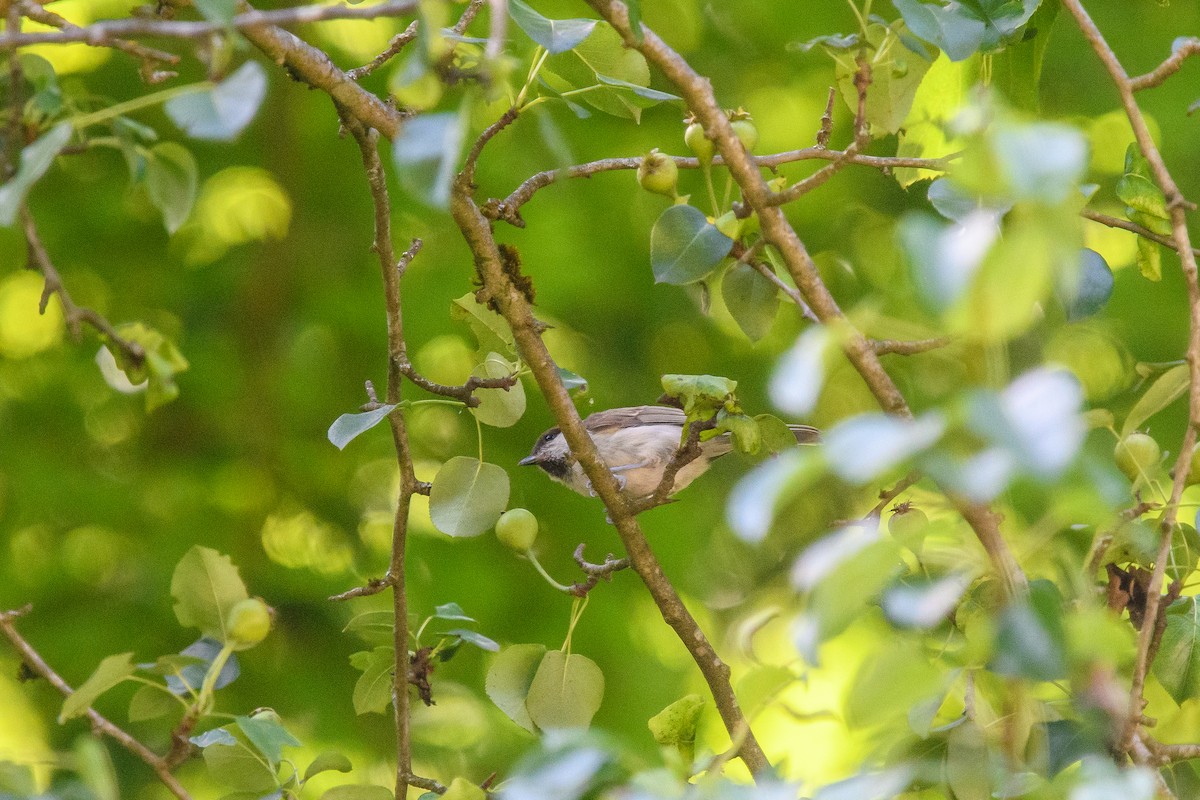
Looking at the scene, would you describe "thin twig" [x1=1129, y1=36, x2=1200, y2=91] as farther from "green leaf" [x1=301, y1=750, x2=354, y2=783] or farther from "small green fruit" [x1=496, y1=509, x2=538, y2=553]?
"green leaf" [x1=301, y1=750, x2=354, y2=783]

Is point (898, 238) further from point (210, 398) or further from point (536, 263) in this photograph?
point (210, 398)

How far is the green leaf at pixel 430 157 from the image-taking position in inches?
45.8

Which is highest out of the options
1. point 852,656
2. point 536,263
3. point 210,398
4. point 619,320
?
point 536,263

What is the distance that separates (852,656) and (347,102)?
378 centimetres

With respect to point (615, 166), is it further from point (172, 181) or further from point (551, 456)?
point (551, 456)

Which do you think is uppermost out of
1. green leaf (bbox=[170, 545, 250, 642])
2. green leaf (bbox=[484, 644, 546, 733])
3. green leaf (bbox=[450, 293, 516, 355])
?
green leaf (bbox=[450, 293, 516, 355])

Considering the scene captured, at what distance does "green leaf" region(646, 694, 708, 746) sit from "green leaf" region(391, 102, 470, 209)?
1.01 meters

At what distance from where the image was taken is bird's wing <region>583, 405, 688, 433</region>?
4.56 meters

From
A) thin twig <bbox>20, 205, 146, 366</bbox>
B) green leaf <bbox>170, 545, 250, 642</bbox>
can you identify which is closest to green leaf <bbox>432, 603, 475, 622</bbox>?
green leaf <bbox>170, 545, 250, 642</bbox>

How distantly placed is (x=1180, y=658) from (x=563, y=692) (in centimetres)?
100

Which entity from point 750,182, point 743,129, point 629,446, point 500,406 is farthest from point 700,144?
point 629,446

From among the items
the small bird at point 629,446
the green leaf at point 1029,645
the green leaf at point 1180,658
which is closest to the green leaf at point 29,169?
the green leaf at point 1029,645

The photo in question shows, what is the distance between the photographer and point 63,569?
15.2 ft

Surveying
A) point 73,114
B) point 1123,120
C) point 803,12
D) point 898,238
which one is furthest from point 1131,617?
point 803,12
